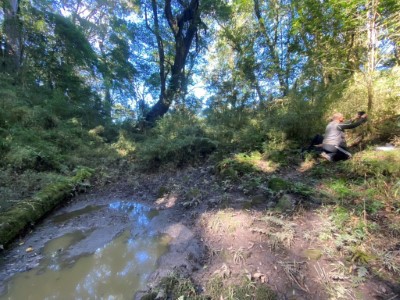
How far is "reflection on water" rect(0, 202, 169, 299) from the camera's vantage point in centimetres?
274

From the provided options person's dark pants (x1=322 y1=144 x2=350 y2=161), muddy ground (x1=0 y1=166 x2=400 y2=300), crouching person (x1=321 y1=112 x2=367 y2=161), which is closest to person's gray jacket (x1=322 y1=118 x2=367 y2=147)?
crouching person (x1=321 y1=112 x2=367 y2=161)

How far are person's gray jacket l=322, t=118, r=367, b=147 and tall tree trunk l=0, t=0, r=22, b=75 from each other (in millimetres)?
13801

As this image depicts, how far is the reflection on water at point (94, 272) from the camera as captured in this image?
8.98 feet

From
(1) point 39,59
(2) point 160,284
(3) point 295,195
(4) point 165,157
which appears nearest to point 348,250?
(3) point 295,195

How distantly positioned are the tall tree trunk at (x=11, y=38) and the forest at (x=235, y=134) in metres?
0.05

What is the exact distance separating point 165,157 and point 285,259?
5.54 metres

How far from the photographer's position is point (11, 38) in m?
10.7

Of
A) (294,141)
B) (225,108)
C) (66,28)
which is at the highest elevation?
(66,28)

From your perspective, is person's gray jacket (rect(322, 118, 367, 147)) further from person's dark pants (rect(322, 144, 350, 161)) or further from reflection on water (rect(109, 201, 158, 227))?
reflection on water (rect(109, 201, 158, 227))

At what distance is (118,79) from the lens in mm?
15750

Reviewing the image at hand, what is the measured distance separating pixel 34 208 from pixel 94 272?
225 cm

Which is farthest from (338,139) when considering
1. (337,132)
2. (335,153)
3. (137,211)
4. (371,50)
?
(137,211)

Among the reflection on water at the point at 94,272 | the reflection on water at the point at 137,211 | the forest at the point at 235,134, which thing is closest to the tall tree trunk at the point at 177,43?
the forest at the point at 235,134

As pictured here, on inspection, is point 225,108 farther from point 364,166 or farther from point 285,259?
point 285,259
